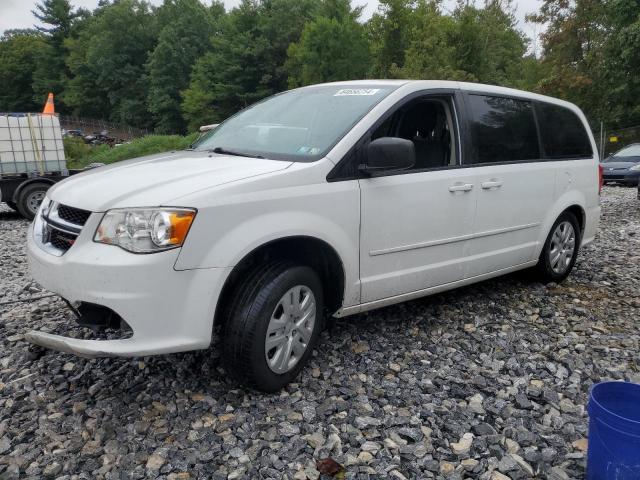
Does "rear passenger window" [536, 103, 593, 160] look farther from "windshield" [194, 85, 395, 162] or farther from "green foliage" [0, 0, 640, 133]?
"green foliage" [0, 0, 640, 133]

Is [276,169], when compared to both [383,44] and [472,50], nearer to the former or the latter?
[472,50]

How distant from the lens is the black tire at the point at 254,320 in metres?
2.83

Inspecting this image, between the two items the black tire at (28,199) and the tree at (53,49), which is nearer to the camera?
the black tire at (28,199)

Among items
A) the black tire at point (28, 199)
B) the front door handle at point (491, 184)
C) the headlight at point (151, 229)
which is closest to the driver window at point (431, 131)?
the front door handle at point (491, 184)

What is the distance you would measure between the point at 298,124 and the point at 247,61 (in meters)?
52.1

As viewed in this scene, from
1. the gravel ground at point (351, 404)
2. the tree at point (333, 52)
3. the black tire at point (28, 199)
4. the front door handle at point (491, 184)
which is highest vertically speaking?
the tree at point (333, 52)

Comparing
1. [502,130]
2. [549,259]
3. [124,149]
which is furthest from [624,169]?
[124,149]

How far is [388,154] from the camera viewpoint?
10.3ft

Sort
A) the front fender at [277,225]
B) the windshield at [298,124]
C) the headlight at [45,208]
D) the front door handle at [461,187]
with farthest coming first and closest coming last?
1. the front door handle at [461,187]
2. the windshield at [298,124]
3. the headlight at [45,208]
4. the front fender at [277,225]

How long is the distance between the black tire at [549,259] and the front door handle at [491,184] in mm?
1120

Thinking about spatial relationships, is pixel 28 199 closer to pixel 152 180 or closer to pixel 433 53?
pixel 152 180

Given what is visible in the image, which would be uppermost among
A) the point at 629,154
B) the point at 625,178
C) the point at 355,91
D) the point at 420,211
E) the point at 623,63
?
the point at 623,63

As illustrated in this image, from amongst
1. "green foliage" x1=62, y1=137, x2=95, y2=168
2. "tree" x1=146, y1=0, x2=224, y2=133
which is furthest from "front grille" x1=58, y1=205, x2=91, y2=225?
"tree" x1=146, y1=0, x2=224, y2=133

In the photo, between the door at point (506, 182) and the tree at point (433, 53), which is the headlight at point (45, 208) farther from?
the tree at point (433, 53)
